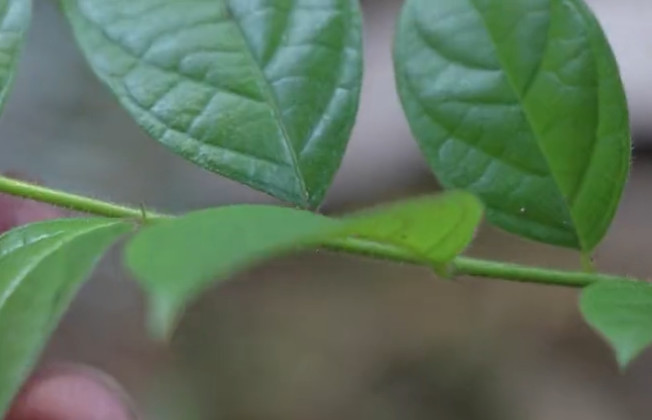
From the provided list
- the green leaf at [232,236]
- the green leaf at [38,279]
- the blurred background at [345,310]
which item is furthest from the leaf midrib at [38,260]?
the blurred background at [345,310]

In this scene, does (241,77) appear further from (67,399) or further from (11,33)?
(67,399)

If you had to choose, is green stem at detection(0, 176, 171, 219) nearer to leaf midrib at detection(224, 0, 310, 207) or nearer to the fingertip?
leaf midrib at detection(224, 0, 310, 207)

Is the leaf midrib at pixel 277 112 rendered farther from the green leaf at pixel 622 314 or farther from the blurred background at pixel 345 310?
the blurred background at pixel 345 310

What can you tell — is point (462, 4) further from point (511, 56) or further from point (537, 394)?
point (537, 394)

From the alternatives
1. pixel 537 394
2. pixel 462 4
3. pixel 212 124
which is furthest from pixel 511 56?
pixel 537 394

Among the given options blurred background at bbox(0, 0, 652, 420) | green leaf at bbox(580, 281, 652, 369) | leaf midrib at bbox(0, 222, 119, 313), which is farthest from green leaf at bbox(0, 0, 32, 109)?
blurred background at bbox(0, 0, 652, 420)

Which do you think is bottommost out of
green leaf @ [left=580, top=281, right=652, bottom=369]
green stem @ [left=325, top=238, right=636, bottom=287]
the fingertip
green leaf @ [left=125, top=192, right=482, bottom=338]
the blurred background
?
the blurred background
